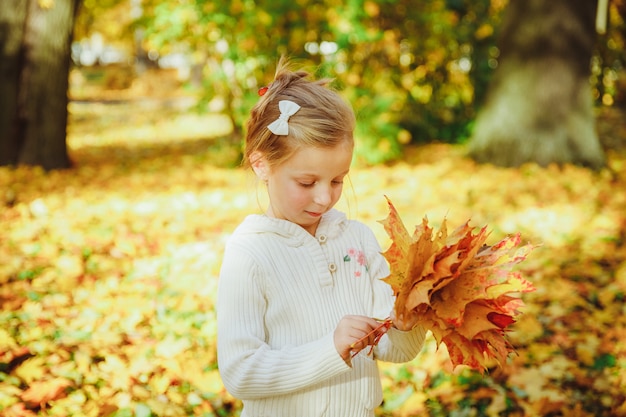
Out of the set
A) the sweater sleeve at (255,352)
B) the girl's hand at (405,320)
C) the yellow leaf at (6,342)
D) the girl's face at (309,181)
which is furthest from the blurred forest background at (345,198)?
the girl's hand at (405,320)

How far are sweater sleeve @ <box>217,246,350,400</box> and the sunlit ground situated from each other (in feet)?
1.40

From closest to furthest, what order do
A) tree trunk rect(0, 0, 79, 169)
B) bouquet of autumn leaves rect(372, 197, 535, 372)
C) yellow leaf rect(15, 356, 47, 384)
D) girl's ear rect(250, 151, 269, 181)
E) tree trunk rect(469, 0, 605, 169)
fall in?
bouquet of autumn leaves rect(372, 197, 535, 372) → girl's ear rect(250, 151, 269, 181) → yellow leaf rect(15, 356, 47, 384) → tree trunk rect(0, 0, 79, 169) → tree trunk rect(469, 0, 605, 169)

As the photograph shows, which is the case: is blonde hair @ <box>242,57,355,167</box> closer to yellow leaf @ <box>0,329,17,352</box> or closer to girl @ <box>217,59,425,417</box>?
girl @ <box>217,59,425,417</box>

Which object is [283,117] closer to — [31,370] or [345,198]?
[345,198]

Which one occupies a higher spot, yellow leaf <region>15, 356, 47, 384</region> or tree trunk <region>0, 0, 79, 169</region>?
tree trunk <region>0, 0, 79, 169</region>

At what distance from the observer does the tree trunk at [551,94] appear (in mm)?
7391

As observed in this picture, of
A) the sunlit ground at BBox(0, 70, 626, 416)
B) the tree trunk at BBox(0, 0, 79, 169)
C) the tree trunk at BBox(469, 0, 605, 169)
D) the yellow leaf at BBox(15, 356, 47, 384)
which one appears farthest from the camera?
the tree trunk at BBox(469, 0, 605, 169)

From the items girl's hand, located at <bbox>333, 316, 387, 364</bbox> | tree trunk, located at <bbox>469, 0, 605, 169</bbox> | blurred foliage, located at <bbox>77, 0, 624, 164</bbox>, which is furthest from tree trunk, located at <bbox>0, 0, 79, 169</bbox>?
girl's hand, located at <bbox>333, 316, 387, 364</bbox>

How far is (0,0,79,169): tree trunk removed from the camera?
6598 millimetres

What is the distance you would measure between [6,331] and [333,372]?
224 centimetres

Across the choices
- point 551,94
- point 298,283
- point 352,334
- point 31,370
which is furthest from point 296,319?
point 551,94

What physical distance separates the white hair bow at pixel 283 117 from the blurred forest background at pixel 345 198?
1.24 ft

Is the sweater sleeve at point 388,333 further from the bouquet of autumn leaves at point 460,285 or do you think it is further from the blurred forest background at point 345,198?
the blurred forest background at point 345,198

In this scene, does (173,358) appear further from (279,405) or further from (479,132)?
(479,132)
